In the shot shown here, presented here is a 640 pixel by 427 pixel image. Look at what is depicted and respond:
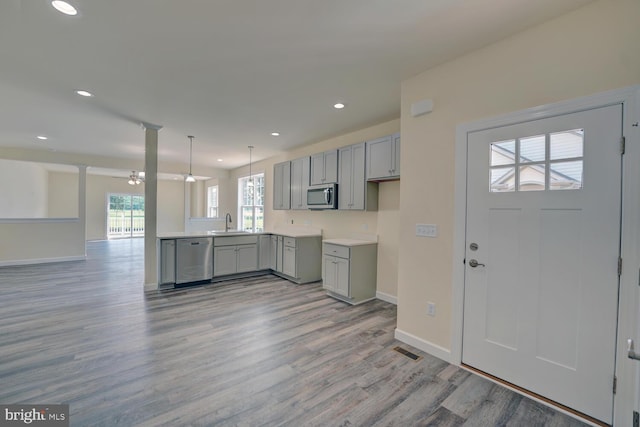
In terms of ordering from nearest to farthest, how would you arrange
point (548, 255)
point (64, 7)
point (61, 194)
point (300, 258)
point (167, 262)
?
1. point (64, 7)
2. point (548, 255)
3. point (167, 262)
4. point (300, 258)
5. point (61, 194)

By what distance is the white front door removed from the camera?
5.69ft

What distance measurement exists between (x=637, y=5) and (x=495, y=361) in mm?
2518

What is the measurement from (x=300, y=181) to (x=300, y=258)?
58.3 inches

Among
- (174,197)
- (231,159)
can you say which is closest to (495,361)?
(231,159)

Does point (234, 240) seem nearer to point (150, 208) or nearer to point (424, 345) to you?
point (150, 208)

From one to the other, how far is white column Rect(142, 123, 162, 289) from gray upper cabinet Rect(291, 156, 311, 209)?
2.37 m

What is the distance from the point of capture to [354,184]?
13.9 ft

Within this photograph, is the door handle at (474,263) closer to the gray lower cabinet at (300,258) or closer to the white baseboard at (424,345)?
the white baseboard at (424,345)

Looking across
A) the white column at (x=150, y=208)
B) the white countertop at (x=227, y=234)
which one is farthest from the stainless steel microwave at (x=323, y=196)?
the white column at (x=150, y=208)

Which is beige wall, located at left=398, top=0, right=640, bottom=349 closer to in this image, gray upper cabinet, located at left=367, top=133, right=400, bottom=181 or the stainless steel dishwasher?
gray upper cabinet, located at left=367, top=133, right=400, bottom=181

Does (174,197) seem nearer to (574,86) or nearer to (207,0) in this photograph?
(207,0)

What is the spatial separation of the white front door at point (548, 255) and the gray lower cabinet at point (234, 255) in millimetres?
3988

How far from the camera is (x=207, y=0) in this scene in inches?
69.3

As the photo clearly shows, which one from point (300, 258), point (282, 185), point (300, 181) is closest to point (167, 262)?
point (300, 258)
